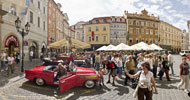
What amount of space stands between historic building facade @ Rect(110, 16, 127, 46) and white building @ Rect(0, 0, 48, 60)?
22.9 m

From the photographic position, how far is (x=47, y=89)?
5898 mm

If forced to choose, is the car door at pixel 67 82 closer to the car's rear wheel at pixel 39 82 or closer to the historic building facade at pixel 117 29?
the car's rear wheel at pixel 39 82

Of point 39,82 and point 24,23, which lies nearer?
point 39,82

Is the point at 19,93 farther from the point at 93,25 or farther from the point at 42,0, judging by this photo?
the point at 93,25

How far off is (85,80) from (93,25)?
121 ft

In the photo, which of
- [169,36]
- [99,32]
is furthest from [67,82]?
[169,36]

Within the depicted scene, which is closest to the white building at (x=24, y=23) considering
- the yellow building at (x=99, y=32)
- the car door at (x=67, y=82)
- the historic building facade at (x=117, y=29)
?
the car door at (x=67, y=82)

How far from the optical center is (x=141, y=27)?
42875mm

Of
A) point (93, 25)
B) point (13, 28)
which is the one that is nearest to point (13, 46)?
point (13, 28)

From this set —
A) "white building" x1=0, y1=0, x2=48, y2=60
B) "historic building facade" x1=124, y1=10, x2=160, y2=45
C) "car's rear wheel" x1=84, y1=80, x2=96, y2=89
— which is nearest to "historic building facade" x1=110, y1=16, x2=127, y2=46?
"historic building facade" x1=124, y1=10, x2=160, y2=45

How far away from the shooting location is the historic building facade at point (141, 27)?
137 ft

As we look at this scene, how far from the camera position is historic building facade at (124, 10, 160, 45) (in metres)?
41.6

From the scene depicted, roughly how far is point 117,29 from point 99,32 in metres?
6.50

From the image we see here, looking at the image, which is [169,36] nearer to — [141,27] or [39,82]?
[141,27]
